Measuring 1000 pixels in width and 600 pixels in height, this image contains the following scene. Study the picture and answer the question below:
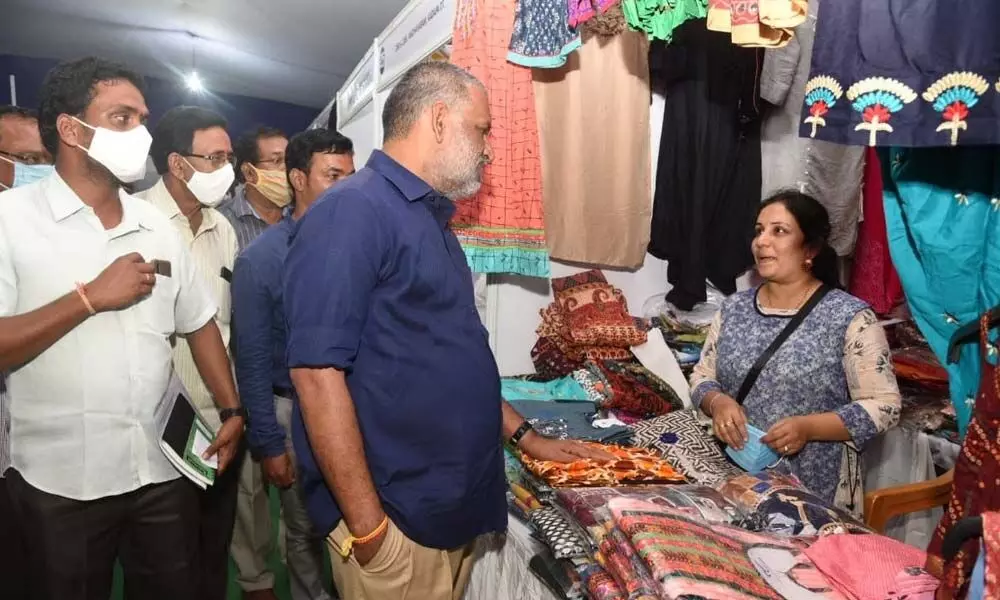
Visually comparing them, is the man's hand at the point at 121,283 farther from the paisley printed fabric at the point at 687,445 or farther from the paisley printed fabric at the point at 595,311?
the paisley printed fabric at the point at 595,311

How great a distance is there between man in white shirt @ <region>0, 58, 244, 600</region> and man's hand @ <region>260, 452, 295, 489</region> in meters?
0.46

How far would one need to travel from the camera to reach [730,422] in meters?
2.06

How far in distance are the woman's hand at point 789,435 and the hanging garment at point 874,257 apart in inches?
57.6

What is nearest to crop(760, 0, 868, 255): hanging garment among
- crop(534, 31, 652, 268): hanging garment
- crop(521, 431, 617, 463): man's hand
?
crop(534, 31, 652, 268): hanging garment

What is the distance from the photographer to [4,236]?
1.58 m

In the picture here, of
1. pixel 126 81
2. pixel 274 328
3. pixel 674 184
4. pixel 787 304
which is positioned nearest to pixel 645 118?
pixel 674 184

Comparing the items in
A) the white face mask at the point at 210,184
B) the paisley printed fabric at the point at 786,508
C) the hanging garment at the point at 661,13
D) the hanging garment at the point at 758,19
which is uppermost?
the hanging garment at the point at 661,13

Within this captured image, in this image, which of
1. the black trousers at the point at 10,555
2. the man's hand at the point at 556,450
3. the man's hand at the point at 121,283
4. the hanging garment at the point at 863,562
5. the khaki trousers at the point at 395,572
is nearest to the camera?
the hanging garment at the point at 863,562

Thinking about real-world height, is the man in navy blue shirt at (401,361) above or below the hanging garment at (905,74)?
below

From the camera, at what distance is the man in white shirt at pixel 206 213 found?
2555 mm

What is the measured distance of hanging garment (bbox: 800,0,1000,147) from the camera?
1.23 metres

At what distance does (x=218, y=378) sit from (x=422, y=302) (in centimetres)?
103

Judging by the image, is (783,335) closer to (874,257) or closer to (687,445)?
(687,445)

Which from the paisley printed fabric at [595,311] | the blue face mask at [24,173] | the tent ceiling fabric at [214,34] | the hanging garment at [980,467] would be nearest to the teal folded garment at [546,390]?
the paisley printed fabric at [595,311]
